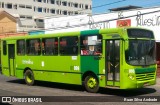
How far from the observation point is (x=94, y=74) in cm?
Result: 1666

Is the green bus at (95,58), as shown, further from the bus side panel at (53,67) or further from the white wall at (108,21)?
the white wall at (108,21)

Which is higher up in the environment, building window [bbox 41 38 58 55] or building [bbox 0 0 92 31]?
building [bbox 0 0 92 31]

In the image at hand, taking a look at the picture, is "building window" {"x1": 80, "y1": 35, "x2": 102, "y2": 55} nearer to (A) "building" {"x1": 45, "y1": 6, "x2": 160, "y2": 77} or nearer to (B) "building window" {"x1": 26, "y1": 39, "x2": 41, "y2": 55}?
(B) "building window" {"x1": 26, "y1": 39, "x2": 41, "y2": 55}

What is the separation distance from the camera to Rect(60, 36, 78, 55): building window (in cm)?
1753

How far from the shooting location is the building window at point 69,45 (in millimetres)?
17531

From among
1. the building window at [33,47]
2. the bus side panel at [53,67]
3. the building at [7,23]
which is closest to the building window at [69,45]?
the bus side panel at [53,67]

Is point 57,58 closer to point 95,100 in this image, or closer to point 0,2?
point 95,100

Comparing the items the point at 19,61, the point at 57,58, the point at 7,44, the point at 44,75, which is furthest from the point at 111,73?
the point at 7,44

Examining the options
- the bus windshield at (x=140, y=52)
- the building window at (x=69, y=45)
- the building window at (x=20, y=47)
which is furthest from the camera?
the building window at (x=20, y=47)

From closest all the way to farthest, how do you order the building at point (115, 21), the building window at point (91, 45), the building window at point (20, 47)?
the building window at point (91, 45), the building window at point (20, 47), the building at point (115, 21)

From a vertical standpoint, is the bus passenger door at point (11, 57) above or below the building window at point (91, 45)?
below

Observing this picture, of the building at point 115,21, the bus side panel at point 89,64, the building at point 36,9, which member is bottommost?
the bus side panel at point 89,64

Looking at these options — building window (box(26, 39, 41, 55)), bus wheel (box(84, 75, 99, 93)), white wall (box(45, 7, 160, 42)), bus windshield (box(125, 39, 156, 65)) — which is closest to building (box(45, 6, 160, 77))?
white wall (box(45, 7, 160, 42))

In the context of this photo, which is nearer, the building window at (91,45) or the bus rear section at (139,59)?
the bus rear section at (139,59)
